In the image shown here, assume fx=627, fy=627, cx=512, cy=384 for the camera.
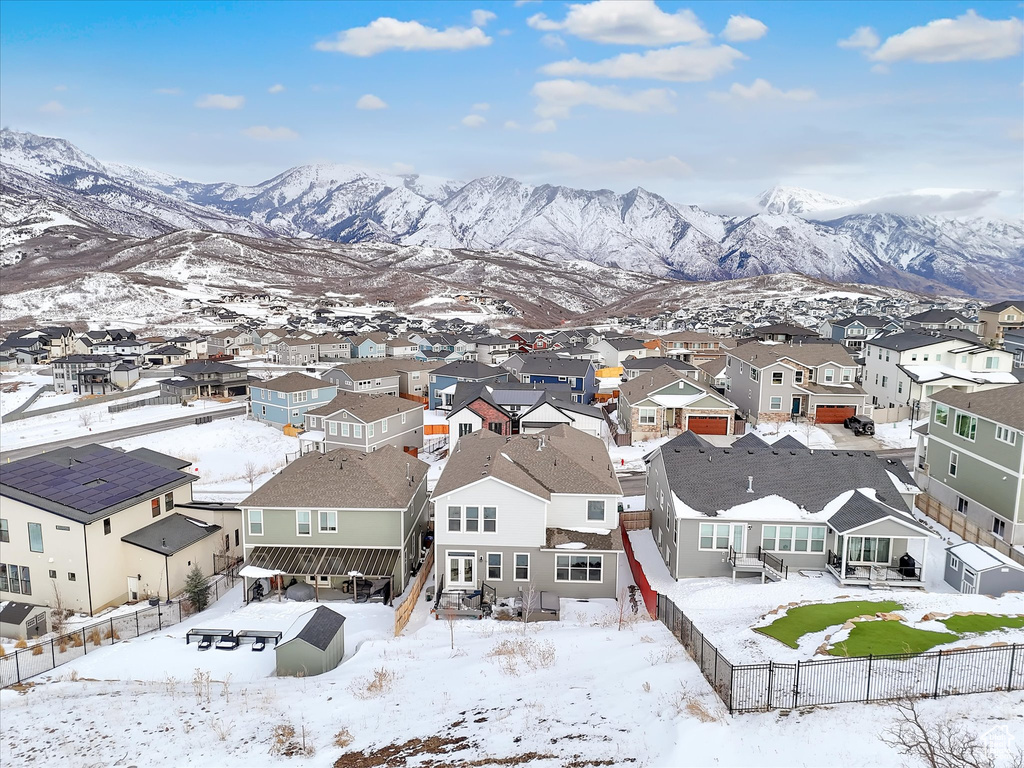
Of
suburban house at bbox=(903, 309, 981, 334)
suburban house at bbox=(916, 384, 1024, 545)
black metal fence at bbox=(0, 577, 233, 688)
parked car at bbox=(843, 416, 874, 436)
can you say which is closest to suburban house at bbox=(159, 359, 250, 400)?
black metal fence at bbox=(0, 577, 233, 688)

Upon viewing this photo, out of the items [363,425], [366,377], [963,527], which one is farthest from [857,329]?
[363,425]

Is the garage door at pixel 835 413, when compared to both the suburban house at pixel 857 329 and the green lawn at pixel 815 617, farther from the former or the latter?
the suburban house at pixel 857 329

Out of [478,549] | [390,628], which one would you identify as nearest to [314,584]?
[390,628]

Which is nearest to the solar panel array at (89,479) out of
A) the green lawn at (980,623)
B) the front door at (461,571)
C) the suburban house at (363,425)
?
the front door at (461,571)

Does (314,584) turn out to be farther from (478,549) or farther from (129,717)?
(129,717)

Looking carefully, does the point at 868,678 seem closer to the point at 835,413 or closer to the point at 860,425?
the point at 860,425

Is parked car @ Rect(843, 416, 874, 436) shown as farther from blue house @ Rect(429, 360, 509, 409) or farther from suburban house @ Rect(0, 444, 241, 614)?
suburban house @ Rect(0, 444, 241, 614)

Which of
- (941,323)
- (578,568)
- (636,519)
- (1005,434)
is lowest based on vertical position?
(636,519)
